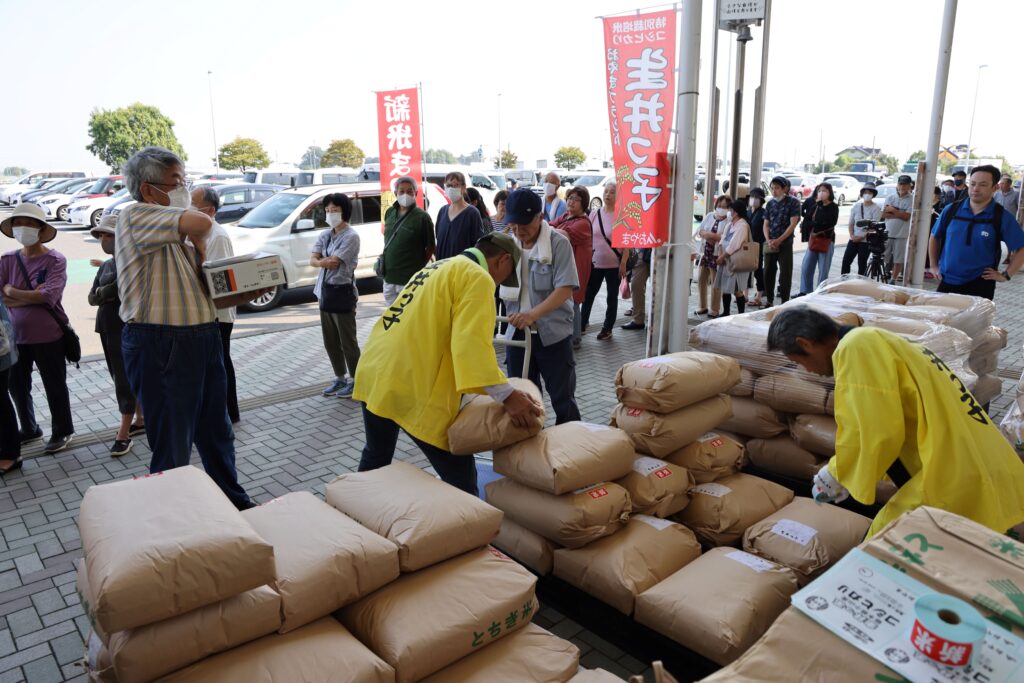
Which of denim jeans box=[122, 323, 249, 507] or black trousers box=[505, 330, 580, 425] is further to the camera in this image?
black trousers box=[505, 330, 580, 425]

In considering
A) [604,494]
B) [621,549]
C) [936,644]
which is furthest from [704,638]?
[936,644]

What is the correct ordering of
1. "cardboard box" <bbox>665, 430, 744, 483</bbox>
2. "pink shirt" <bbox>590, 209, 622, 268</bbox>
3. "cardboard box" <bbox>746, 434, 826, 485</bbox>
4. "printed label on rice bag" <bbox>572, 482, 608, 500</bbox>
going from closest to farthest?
"printed label on rice bag" <bbox>572, 482, 608, 500</bbox>, "cardboard box" <bbox>665, 430, 744, 483</bbox>, "cardboard box" <bbox>746, 434, 826, 485</bbox>, "pink shirt" <bbox>590, 209, 622, 268</bbox>

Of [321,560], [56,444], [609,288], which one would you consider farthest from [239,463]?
[609,288]

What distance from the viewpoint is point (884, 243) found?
34.8 ft

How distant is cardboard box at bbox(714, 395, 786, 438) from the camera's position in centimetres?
401

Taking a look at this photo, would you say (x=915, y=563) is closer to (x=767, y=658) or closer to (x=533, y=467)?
(x=767, y=658)

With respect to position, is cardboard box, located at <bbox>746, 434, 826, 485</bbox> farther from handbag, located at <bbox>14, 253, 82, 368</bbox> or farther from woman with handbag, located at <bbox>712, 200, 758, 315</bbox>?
handbag, located at <bbox>14, 253, 82, 368</bbox>

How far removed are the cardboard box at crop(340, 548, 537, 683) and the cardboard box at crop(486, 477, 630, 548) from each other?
546mm

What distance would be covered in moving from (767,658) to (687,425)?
200 centimetres

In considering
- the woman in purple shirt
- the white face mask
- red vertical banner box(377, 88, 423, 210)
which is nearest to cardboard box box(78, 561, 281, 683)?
the woman in purple shirt

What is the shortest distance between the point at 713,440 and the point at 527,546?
1221 mm

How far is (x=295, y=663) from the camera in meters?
1.92

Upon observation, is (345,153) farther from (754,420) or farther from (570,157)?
(754,420)

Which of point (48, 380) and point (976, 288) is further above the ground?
point (976, 288)
